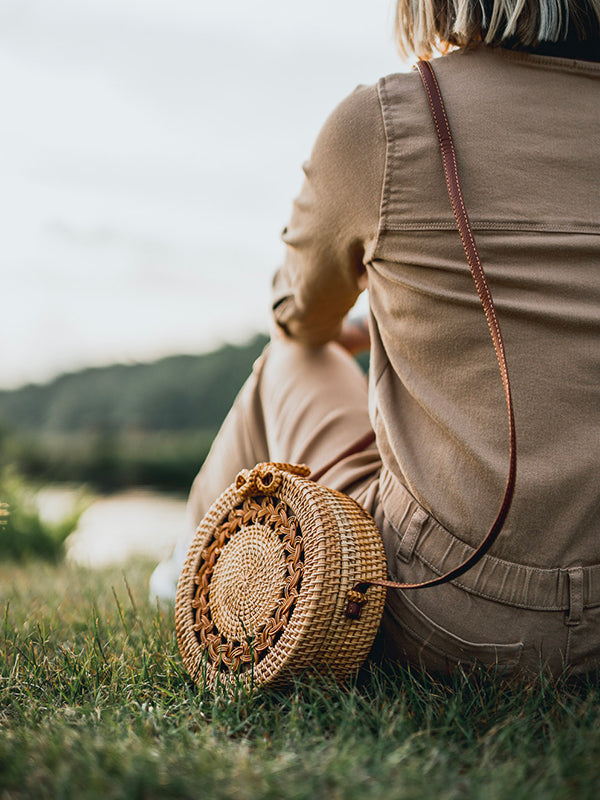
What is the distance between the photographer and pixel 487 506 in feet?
4.31

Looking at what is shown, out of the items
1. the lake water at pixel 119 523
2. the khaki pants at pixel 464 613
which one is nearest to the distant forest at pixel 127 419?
the lake water at pixel 119 523

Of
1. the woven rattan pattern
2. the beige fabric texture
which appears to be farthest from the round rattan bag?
the beige fabric texture

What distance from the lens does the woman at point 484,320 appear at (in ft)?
4.22

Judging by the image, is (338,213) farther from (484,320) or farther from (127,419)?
(127,419)

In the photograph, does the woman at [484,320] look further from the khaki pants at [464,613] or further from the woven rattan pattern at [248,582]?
the woven rattan pattern at [248,582]

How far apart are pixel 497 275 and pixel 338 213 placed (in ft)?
1.03

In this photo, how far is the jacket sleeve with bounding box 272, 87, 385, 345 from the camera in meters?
1.35

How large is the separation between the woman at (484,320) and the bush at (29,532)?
3059mm

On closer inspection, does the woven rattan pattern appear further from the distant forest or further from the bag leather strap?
the distant forest

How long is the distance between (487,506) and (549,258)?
41cm

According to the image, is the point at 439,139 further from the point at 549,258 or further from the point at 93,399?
the point at 93,399

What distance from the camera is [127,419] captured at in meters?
11.3

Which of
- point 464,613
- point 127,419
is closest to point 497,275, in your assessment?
point 464,613

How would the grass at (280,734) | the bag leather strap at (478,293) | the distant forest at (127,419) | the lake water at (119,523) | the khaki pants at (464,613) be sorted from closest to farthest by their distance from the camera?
the grass at (280,734) → the bag leather strap at (478,293) → the khaki pants at (464,613) → the lake water at (119,523) → the distant forest at (127,419)
